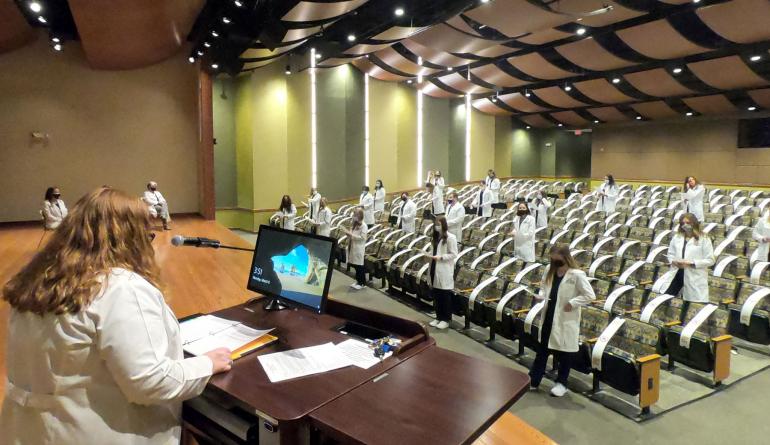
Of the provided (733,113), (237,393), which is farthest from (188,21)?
(733,113)

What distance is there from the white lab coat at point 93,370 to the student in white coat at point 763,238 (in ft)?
28.1

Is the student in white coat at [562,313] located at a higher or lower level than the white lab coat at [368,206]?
lower

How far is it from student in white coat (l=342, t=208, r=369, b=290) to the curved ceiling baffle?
5.03m

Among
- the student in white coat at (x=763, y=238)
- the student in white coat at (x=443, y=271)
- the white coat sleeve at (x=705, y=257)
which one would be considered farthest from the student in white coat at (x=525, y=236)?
the student in white coat at (x=763, y=238)

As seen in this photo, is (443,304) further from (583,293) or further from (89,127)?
(89,127)

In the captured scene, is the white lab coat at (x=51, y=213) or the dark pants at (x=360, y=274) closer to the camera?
the white lab coat at (x=51, y=213)

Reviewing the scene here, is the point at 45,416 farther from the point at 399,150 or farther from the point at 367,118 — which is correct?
the point at 399,150

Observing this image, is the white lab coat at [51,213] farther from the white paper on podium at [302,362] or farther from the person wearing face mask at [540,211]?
the person wearing face mask at [540,211]

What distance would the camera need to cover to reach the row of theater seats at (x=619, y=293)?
493cm

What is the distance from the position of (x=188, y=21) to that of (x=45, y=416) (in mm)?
12039

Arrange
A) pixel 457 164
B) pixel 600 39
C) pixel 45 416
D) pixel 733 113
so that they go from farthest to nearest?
pixel 457 164
pixel 733 113
pixel 600 39
pixel 45 416

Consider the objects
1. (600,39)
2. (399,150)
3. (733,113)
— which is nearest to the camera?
(600,39)

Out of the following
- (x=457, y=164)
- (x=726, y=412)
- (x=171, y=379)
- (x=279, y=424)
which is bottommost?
(x=726, y=412)

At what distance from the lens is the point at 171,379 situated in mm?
1483
